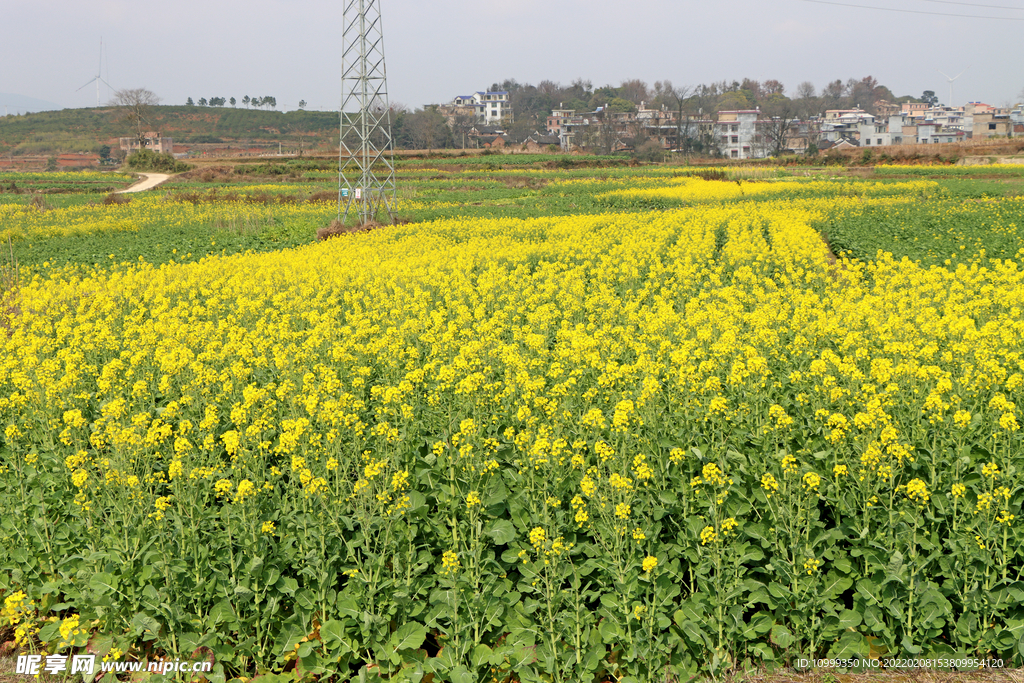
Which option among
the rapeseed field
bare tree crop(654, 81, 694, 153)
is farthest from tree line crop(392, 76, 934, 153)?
the rapeseed field

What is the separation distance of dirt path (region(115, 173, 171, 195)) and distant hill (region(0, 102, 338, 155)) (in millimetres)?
61656

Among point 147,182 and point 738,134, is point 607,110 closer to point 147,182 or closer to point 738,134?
point 738,134

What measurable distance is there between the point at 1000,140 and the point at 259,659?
92.9 meters

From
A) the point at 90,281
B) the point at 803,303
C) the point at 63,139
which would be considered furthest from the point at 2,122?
the point at 803,303

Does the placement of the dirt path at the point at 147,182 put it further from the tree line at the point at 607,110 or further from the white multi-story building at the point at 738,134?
the white multi-story building at the point at 738,134

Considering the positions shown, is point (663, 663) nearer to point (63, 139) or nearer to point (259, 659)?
point (259, 659)

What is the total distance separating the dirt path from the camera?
60906 mm

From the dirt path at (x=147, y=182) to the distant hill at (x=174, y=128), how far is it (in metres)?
61.7

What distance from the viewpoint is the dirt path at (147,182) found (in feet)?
200

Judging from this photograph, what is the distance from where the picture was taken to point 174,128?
165875 millimetres

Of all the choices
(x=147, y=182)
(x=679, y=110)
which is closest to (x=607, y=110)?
(x=679, y=110)

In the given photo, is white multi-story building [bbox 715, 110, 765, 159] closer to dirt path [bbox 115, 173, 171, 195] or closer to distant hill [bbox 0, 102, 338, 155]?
distant hill [bbox 0, 102, 338, 155]

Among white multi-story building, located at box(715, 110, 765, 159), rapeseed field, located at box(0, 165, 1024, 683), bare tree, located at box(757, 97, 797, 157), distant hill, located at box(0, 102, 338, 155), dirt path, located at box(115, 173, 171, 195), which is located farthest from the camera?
white multi-story building, located at box(715, 110, 765, 159)

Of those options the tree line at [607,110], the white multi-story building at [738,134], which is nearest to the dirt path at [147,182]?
the tree line at [607,110]
